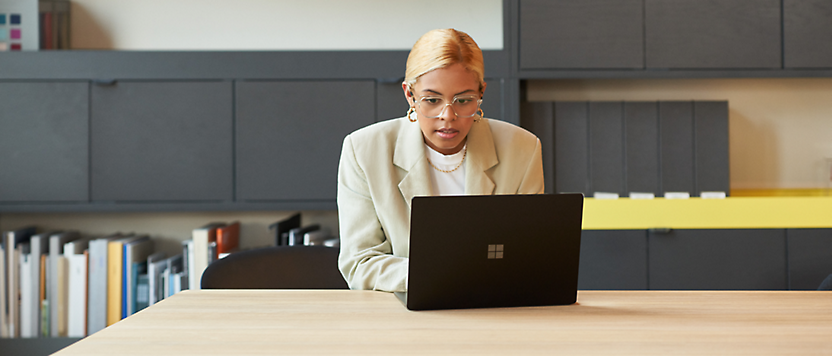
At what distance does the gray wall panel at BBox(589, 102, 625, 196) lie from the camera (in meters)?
2.34

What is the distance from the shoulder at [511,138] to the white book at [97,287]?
180 centimetres

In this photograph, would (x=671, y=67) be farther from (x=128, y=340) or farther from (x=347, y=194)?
(x=128, y=340)

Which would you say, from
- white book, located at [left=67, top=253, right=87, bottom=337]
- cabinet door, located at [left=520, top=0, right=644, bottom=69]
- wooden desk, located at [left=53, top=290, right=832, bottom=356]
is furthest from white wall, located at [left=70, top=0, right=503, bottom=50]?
wooden desk, located at [left=53, top=290, right=832, bottom=356]

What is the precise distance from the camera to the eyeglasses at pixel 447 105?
4.04 feet

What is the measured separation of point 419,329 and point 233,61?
5.84 ft

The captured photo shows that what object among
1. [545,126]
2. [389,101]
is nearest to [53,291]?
[389,101]

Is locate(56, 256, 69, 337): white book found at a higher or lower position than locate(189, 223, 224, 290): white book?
lower

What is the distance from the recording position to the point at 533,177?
138cm

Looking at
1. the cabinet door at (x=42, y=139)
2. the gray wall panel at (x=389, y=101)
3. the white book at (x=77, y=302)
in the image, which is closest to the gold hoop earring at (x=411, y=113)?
the gray wall panel at (x=389, y=101)

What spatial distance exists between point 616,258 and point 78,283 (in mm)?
2227

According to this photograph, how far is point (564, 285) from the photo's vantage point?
38.3 inches

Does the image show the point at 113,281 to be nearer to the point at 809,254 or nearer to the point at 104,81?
the point at 104,81

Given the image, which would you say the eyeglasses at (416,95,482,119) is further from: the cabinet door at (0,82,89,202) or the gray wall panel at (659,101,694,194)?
the cabinet door at (0,82,89,202)

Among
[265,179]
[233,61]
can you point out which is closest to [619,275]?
[265,179]
